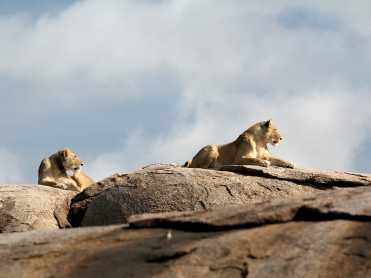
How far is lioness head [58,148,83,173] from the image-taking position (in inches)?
833

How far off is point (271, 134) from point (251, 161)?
1.44 m

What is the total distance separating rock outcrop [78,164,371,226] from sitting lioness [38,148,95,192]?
4.65 meters

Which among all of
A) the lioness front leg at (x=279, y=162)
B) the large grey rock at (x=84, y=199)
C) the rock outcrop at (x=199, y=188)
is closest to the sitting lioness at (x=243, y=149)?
the lioness front leg at (x=279, y=162)

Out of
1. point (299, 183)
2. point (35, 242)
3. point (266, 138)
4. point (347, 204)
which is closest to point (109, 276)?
point (35, 242)

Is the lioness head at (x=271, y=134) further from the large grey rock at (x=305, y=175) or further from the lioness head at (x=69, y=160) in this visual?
the lioness head at (x=69, y=160)

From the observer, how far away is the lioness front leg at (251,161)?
17.5 meters

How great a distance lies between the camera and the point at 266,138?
1912 centimetres

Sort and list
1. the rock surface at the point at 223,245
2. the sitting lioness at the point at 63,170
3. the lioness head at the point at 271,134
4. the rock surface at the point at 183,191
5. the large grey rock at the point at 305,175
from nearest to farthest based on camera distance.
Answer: the rock surface at the point at 223,245 → the rock surface at the point at 183,191 → the large grey rock at the point at 305,175 → the lioness head at the point at 271,134 → the sitting lioness at the point at 63,170

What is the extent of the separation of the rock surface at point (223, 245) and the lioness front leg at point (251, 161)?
29.3 ft

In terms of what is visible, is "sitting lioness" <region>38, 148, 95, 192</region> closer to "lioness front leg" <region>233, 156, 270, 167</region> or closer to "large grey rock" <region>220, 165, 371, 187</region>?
"lioness front leg" <region>233, 156, 270, 167</region>

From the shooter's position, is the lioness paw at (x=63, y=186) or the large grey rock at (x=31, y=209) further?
the lioness paw at (x=63, y=186)

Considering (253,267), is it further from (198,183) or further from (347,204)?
(198,183)

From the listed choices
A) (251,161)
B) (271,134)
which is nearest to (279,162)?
(251,161)

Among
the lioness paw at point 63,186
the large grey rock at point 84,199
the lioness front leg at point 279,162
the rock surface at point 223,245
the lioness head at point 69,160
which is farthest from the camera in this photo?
the lioness head at point 69,160
